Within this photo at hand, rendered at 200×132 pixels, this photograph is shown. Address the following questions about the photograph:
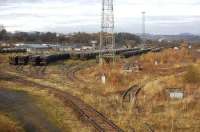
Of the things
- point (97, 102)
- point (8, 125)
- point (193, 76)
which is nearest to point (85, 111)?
point (97, 102)

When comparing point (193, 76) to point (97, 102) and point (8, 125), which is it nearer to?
point (97, 102)

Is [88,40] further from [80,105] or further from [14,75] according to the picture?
[80,105]

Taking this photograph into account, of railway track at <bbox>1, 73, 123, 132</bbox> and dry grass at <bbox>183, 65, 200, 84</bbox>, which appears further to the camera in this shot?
dry grass at <bbox>183, 65, 200, 84</bbox>

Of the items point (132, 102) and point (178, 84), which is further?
point (178, 84)

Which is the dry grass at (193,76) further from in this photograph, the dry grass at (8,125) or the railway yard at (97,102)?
the dry grass at (8,125)

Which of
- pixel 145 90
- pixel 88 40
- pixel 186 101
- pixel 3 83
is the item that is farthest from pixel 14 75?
pixel 88 40

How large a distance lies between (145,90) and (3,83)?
11235 mm

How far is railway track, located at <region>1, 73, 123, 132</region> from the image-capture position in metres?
17.0

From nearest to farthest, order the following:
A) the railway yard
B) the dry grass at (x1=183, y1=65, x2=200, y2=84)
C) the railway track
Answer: the railway track < the railway yard < the dry grass at (x1=183, y1=65, x2=200, y2=84)

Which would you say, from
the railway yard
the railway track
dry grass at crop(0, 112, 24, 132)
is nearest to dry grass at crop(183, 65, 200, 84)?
the railway yard

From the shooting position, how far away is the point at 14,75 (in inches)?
1412

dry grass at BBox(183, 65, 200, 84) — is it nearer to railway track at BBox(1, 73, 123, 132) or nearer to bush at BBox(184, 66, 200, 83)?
bush at BBox(184, 66, 200, 83)

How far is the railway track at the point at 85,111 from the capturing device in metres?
17.0

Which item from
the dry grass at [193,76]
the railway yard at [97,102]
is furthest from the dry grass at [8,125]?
the dry grass at [193,76]
